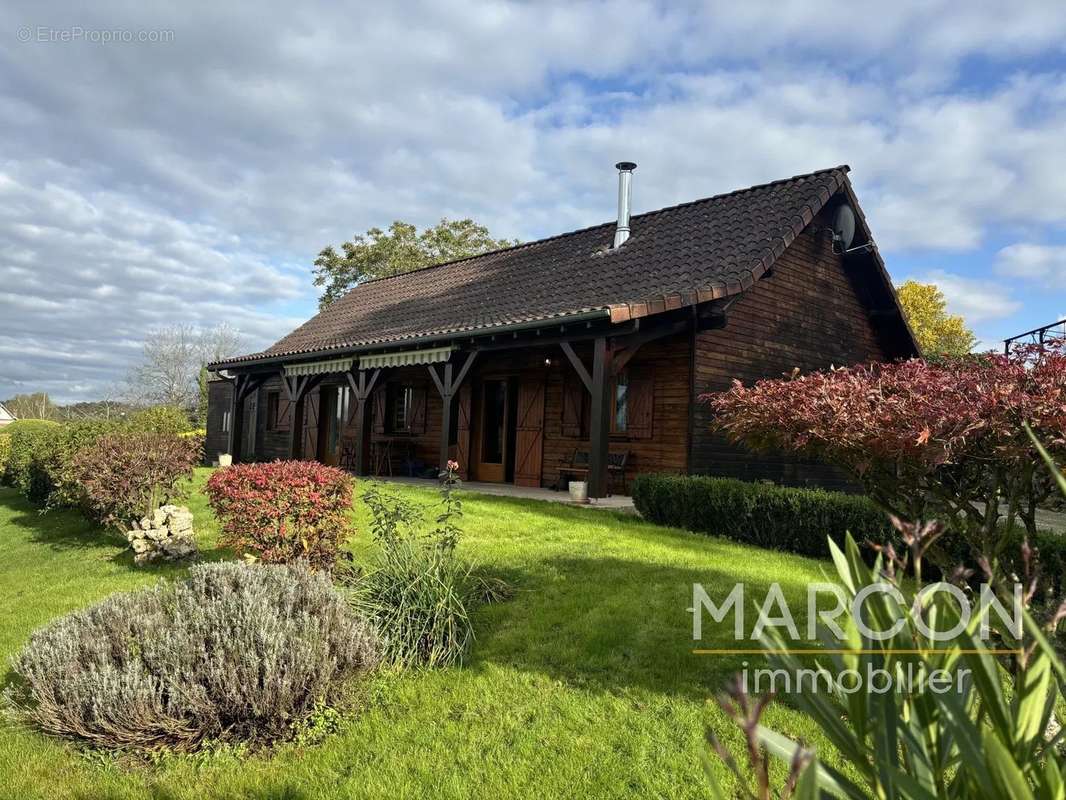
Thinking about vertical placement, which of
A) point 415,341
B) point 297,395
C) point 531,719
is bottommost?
point 531,719

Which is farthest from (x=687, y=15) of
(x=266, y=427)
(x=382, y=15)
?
(x=266, y=427)

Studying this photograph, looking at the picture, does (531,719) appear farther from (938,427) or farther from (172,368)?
(172,368)

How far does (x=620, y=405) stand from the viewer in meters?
11.7

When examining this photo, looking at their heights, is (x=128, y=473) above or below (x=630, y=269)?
below

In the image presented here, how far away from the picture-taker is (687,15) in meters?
7.77

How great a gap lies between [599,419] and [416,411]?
270 inches

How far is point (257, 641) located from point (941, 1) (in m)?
7.91

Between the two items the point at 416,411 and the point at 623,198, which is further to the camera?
the point at 416,411

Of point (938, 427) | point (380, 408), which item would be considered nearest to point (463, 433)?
point (380, 408)

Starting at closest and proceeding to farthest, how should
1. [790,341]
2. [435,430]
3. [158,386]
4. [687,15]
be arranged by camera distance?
[687,15] → [790,341] → [435,430] → [158,386]

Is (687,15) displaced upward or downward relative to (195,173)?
downward

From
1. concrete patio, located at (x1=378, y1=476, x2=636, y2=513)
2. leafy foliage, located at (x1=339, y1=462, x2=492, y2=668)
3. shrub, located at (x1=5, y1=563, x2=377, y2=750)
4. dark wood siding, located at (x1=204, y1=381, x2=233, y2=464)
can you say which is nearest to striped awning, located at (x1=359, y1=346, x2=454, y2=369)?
concrete patio, located at (x1=378, y1=476, x2=636, y2=513)

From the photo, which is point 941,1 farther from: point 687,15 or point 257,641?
point 257,641

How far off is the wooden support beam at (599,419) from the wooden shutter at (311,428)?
1062 centimetres
